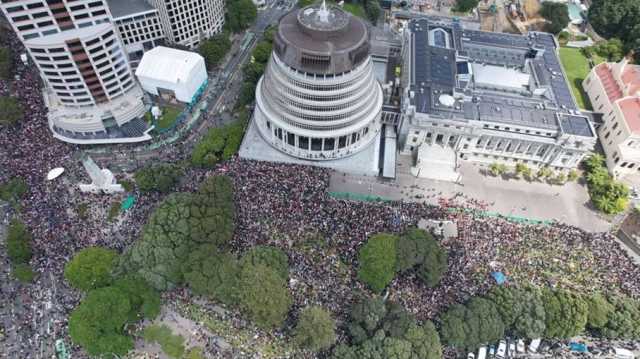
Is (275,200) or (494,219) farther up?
(275,200)

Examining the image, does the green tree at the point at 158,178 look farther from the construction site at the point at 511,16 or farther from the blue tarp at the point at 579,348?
the construction site at the point at 511,16

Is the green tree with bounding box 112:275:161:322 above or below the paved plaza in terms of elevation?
above

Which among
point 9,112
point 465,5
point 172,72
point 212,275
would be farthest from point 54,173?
point 465,5

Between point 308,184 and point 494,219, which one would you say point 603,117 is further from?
point 308,184

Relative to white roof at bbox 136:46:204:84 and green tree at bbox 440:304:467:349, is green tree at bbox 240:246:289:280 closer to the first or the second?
green tree at bbox 440:304:467:349

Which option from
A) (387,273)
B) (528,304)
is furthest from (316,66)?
(528,304)

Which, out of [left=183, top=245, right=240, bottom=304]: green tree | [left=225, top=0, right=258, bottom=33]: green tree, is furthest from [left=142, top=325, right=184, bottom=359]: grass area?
[left=225, top=0, right=258, bottom=33]: green tree

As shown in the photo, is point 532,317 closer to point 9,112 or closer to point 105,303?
point 105,303

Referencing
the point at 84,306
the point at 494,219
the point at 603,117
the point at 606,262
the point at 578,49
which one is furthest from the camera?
the point at 578,49
